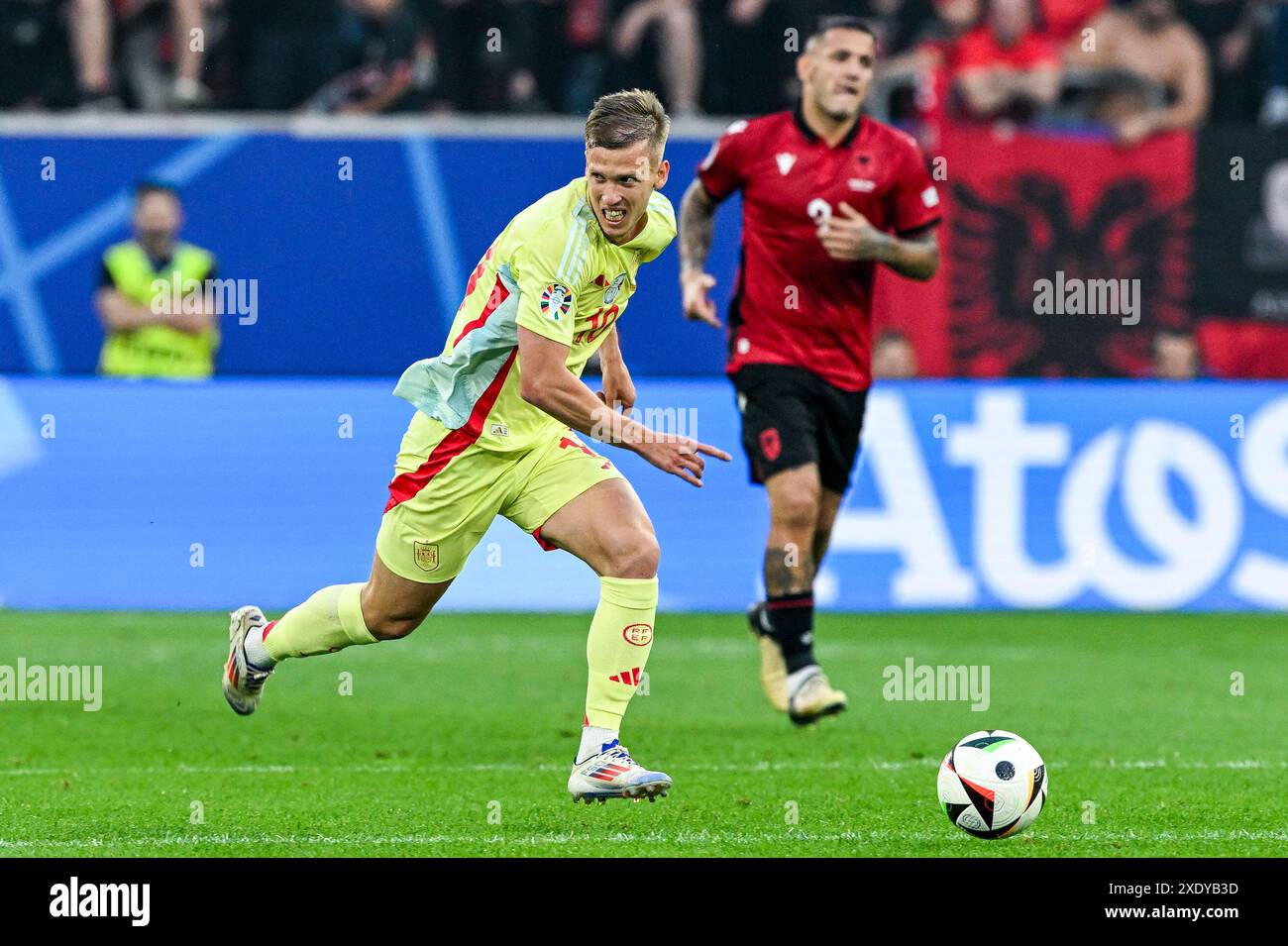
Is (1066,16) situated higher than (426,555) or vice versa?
(1066,16)

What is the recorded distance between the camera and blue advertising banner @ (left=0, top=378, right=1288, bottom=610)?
40.7ft

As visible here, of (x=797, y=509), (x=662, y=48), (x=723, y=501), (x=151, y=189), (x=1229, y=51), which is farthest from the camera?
(x=1229, y=51)

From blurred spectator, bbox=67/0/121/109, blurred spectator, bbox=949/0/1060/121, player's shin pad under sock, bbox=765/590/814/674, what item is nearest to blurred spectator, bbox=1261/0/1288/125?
blurred spectator, bbox=949/0/1060/121

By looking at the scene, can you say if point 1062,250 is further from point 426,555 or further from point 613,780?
point 613,780

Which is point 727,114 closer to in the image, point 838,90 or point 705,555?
point 705,555

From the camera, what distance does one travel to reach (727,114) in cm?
1568

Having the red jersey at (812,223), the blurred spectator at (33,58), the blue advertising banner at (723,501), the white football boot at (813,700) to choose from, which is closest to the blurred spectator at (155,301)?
the blue advertising banner at (723,501)

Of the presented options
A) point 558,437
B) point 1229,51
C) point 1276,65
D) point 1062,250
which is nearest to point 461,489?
point 558,437

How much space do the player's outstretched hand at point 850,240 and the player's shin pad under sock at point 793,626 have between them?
135 centimetres

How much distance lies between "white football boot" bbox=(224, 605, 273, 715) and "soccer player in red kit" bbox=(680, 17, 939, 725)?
6.94 feet

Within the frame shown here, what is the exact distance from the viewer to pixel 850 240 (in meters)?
8.42

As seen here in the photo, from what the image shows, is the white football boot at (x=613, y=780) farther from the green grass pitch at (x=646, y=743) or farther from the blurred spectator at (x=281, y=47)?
the blurred spectator at (x=281, y=47)

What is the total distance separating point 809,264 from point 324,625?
2.88 metres

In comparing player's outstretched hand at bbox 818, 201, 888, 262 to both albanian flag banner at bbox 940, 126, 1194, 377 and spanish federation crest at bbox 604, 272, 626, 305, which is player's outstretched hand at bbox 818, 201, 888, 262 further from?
albanian flag banner at bbox 940, 126, 1194, 377
